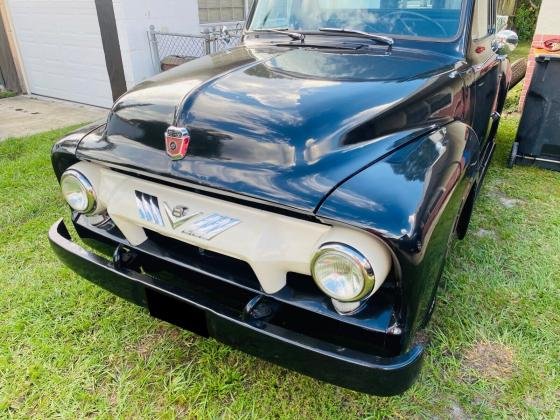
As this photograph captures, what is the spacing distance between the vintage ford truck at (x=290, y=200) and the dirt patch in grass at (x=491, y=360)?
0.66 meters

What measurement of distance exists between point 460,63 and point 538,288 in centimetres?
142

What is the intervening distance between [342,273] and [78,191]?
131cm

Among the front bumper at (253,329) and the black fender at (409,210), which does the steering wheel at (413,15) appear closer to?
the black fender at (409,210)

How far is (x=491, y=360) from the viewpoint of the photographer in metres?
2.15

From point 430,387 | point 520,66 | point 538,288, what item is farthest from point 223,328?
point 520,66

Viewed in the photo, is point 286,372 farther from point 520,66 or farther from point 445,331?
point 520,66

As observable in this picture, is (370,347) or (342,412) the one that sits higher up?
(370,347)

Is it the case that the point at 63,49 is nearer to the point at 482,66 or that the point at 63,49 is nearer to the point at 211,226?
the point at 482,66

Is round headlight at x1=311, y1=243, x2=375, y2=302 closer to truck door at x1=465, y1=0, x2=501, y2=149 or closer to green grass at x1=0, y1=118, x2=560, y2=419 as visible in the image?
green grass at x1=0, y1=118, x2=560, y2=419

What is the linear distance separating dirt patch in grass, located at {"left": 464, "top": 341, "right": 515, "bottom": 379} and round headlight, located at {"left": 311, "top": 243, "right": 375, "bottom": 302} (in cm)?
111

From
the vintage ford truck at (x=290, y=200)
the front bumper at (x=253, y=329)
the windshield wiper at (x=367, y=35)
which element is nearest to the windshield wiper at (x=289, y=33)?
the windshield wiper at (x=367, y=35)

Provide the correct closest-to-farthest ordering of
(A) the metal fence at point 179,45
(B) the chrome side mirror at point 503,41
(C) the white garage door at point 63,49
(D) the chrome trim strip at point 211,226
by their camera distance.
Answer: (D) the chrome trim strip at point 211,226 → (B) the chrome side mirror at point 503,41 → (A) the metal fence at point 179,45 → (C) the white garage door at point 63,49

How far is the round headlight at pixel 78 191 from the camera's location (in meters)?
1.97

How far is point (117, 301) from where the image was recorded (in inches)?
102
